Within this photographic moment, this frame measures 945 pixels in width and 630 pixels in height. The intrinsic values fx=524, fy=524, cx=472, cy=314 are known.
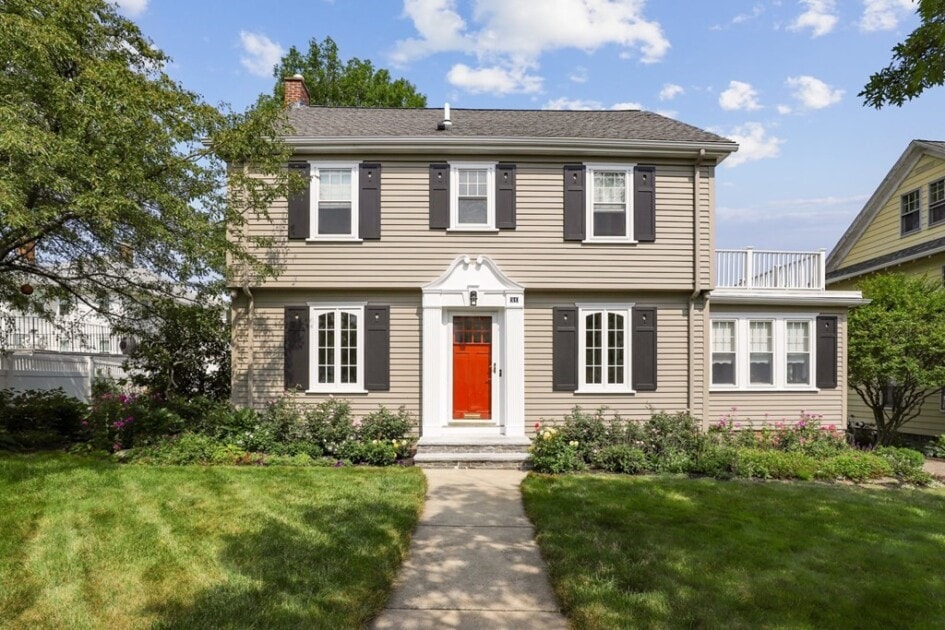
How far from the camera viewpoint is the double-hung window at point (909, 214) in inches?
592

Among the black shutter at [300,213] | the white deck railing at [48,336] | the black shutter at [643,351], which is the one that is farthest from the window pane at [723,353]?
the white deck railing at [48,336]

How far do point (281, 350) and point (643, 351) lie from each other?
22.9 feet

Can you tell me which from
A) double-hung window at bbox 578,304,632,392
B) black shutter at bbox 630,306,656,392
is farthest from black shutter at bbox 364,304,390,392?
black shutter at bbox 630,306,656,392

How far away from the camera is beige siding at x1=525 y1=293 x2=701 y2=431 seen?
1004 centimetres

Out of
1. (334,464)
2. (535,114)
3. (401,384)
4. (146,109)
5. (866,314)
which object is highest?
(535,114)

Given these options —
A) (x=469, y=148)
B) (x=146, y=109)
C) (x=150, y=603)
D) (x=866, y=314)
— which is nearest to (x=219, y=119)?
(x=146, y=109)

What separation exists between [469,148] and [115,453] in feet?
26.0

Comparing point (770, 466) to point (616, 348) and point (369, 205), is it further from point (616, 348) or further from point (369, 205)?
point (369, 205)

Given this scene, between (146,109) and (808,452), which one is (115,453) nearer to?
(146,109)

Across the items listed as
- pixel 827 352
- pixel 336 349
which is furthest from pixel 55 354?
pixel 827 352

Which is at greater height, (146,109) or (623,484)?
(146,109)

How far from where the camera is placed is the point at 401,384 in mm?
10000

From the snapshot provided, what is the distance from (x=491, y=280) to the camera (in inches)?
388

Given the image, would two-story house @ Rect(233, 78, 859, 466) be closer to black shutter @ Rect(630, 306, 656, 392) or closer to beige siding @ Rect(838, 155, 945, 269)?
black shutter @ Rect(630, 306, 656, 392)
